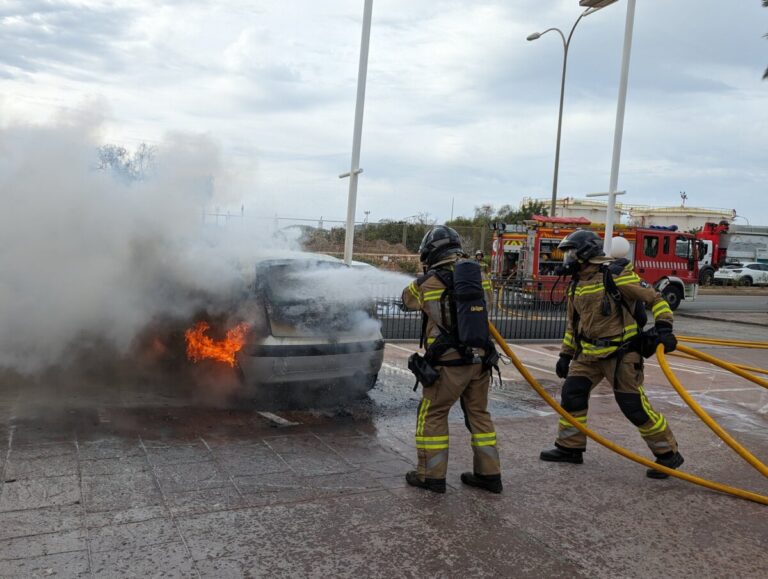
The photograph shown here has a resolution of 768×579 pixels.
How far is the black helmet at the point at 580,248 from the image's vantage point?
195 inches

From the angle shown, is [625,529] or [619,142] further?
[619,142]

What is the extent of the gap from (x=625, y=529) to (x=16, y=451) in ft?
13.4

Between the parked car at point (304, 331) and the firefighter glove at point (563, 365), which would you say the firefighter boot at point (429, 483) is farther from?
the parked car at point (304, 331)

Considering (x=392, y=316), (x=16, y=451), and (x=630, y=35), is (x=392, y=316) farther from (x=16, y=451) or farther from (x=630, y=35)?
(x=16, y=451)

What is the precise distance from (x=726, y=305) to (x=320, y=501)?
23.9 metres

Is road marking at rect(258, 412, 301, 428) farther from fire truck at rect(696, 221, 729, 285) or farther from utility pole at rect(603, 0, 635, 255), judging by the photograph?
fire truck at rect(696, 221, 729, 285)

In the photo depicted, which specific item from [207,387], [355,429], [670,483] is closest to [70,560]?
[355,429]

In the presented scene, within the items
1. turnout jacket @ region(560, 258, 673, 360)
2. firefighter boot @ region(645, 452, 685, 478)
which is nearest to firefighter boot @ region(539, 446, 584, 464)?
firefighter boot @ region(645, 452, 685, 478)

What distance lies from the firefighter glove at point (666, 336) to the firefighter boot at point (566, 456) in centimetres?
108

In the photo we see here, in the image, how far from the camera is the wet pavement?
331cm

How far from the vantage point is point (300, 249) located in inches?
277

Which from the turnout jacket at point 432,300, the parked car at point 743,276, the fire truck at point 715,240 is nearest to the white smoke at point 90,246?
the turnout jacket at point 432,300

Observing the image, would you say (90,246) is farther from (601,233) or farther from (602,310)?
(601,233)

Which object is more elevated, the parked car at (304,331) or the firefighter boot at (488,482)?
the parked car at (304,331)
